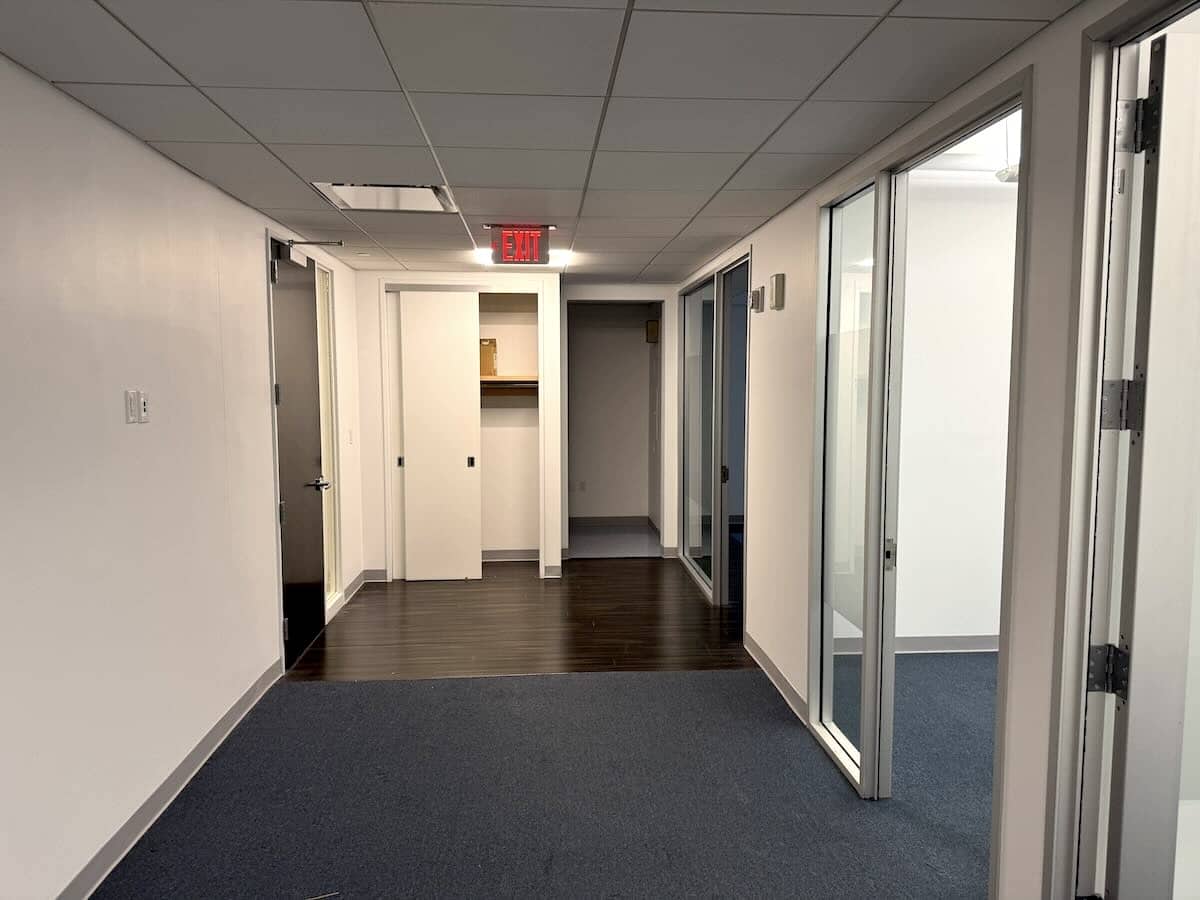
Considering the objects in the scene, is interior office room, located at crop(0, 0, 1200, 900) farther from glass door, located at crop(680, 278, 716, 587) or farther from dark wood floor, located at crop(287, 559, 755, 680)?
glass door, located at crop(680, 278, 716, 587)

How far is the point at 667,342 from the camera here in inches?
272

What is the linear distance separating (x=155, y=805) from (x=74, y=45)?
2.49 metres

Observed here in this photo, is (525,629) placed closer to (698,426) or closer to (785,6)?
(698,426)

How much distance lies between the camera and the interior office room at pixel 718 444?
176 cm

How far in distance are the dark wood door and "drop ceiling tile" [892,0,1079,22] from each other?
3443mm

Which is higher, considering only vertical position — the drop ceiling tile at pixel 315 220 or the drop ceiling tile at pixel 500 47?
the drop ceiling tile at pixel 315 220

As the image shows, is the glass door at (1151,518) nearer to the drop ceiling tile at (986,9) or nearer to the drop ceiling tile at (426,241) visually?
the drop ceiling tile at (986,9)

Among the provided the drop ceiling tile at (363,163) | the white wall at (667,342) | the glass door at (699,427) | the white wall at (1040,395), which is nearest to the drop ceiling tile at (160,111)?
the drop ceiling tile at (363,163)

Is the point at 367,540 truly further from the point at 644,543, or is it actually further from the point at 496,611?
the point at 644,543

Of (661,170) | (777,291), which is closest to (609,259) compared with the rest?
(777,291)

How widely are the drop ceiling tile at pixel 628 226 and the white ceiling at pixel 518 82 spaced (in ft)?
1.84

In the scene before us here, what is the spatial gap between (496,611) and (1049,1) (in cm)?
462

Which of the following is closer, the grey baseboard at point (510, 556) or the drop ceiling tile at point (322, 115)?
the drop ceiling tile at point (322, 115)

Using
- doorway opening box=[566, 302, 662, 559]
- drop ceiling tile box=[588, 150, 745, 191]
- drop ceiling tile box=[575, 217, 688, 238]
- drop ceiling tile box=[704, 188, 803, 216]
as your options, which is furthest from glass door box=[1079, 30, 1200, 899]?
doorway opening box=[566, 302, 662, 559]
